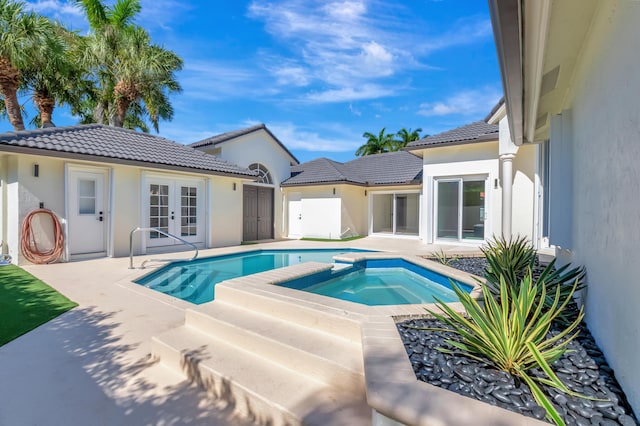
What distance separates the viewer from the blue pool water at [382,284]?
7438 mm

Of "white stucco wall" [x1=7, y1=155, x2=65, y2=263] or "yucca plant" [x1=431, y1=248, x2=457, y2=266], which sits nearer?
"yucca plant" [x1=431, y1=248, x2=457, y2=266]

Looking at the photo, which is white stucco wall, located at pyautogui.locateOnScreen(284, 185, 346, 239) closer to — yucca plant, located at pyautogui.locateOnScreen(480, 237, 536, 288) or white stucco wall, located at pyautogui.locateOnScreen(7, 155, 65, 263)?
white stucco wall, located at pyautogui.locateOnScreen(7, 155, 65, 263)

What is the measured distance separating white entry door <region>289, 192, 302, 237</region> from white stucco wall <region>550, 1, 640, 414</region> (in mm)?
16847

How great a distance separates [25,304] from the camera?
250 inches

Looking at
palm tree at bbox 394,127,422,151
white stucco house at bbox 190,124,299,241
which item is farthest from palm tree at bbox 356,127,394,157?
white stucco house at bbox 190,124,299,241

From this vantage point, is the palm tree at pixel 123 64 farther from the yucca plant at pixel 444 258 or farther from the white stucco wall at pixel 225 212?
the yucca plant at pixel 444 258

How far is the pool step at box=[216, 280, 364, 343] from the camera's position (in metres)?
4.28

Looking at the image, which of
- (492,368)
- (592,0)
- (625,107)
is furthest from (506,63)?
(492,368)

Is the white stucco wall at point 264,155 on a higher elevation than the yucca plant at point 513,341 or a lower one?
higher

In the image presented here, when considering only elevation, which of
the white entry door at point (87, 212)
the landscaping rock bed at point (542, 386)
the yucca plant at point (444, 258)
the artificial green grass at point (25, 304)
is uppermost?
the white entry door at point (87, 212)

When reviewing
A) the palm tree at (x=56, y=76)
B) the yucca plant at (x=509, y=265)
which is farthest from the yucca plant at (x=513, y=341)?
the palm tree at (x=56, y=76)

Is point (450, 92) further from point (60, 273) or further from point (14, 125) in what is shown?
point (14, 125)

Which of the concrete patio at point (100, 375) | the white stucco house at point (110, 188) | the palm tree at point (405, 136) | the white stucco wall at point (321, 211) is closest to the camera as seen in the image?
the concrete patio at point (100, 375)

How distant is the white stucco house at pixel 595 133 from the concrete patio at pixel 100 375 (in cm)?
387
